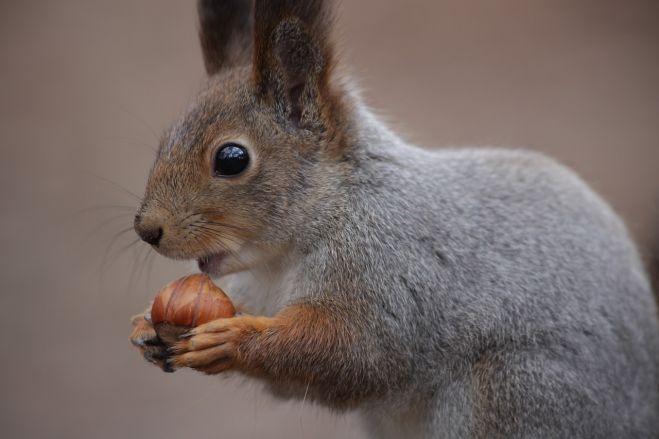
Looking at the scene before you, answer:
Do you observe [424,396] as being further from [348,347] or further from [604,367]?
[604,367]

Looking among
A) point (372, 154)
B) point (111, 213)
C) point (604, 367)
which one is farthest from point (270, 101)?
point (111, 213)

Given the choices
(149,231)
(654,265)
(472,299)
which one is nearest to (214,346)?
(149,231)

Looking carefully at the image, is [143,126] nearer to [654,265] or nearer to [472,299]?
[654,265]

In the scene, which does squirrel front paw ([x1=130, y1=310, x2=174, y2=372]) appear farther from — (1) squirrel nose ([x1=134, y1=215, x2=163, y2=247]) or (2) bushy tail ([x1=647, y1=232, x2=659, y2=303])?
(2) bushy tail ([x1=647, y1=232, x2=659, y2=303])

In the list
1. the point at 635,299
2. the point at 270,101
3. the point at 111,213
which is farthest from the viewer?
the point at 111,213

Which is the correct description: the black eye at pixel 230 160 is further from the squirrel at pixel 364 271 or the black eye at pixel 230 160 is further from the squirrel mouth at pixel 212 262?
the squirrel mouth at pixel 212 262

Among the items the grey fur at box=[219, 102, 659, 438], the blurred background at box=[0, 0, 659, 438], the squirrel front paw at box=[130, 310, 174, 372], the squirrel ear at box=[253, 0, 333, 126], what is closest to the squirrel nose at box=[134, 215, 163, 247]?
the squirrel front paw at box=[130, 310, 174, 372]
